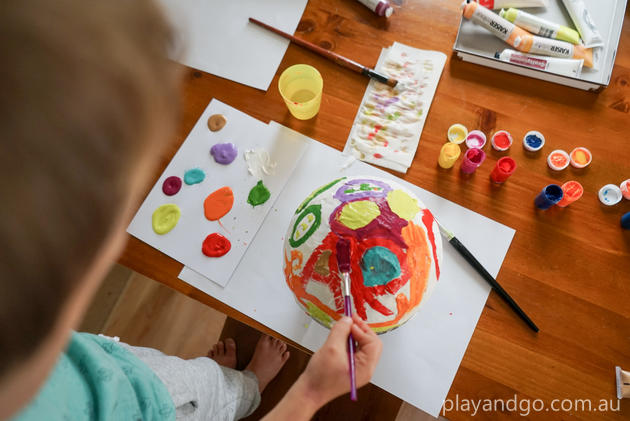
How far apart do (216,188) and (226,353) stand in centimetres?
45

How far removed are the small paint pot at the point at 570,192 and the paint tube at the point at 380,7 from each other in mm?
445

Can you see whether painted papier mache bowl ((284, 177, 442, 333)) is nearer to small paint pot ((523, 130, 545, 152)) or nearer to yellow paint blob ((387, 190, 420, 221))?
yellow paint blob ((387, 190, 420, 221))

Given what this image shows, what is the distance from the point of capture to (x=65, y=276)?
0.25 metres

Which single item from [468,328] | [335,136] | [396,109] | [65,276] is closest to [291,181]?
[335,136]

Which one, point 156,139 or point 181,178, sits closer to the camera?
point 156,139

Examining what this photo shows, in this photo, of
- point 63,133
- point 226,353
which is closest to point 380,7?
point 63,133

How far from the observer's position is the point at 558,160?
682 mm

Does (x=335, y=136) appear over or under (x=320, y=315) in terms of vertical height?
Answer: over

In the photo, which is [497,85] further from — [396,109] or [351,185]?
[351,185]

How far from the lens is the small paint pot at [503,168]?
66 centimetres

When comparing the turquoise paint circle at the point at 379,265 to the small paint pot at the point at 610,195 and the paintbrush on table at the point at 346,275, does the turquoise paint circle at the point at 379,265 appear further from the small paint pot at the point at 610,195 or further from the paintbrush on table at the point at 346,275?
the small paint pot at the point at 610,195

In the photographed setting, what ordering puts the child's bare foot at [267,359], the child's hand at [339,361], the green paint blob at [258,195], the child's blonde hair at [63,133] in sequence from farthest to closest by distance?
the child's bare foot at [267,359] < the green paint blob at [258,195] < the child's hand at [339,361] < the child's blonde hair at [63,133]

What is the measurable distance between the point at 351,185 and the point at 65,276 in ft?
1.29

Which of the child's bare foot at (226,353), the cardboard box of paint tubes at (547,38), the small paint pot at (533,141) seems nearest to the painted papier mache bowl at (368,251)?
the small paint pot at (533,141)
